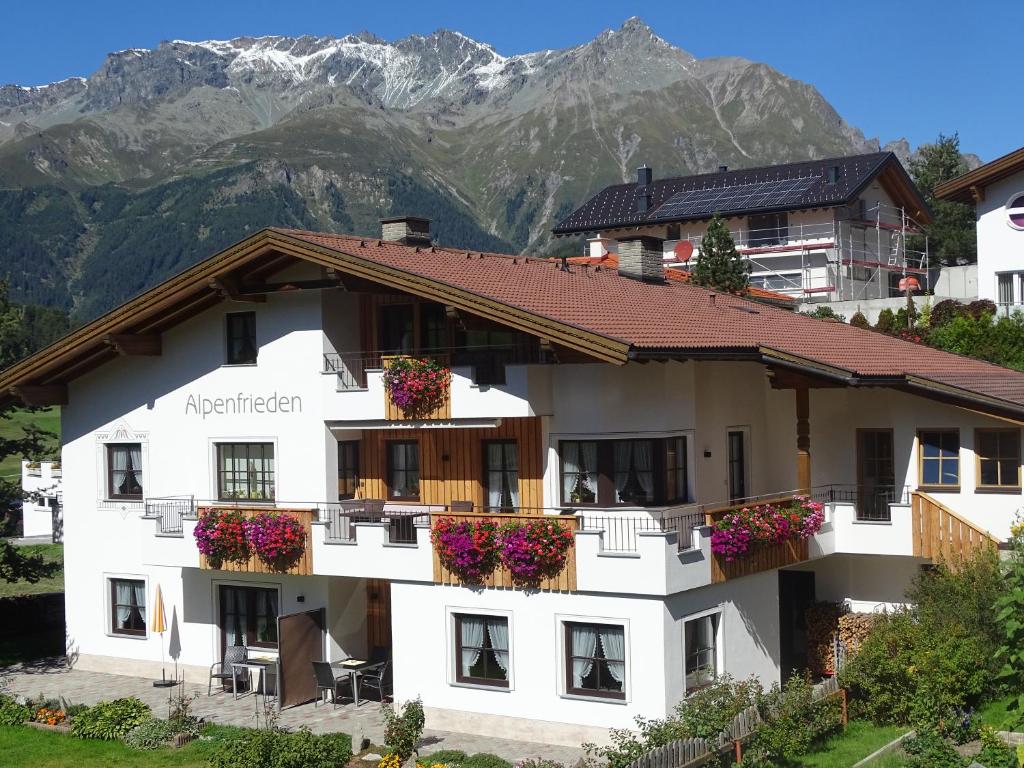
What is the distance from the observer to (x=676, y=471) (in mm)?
22016

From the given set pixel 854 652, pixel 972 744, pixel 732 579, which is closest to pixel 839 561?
pixel 854 652

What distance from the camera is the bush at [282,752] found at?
1745 centimetres

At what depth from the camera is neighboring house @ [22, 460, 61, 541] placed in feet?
175

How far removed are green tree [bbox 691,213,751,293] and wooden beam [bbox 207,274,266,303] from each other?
911 inches

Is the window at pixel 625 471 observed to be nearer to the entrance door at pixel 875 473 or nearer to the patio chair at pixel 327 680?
the entrance door at pixel 875 473

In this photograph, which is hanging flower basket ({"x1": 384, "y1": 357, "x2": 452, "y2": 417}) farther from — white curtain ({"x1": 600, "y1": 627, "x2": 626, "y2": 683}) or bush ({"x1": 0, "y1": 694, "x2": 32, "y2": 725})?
bush ({"x1": 0, "y1": 694, "x2": 32, "y2": 725})

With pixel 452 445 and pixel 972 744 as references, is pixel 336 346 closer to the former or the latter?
pixel 452 445

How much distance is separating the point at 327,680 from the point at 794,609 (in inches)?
346

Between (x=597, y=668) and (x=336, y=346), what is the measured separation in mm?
7805

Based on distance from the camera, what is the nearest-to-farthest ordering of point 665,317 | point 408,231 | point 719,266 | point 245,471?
point 665,317
point 245,471
point 408,231
point 719,266

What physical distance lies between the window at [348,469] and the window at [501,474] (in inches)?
112

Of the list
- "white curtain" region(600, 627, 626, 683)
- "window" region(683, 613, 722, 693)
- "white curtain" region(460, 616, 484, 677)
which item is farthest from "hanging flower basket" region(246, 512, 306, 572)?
"window" region(683, 613, 722, 693)

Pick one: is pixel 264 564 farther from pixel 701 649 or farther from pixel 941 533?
pixel 941 533

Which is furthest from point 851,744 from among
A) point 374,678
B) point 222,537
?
point 222,537
